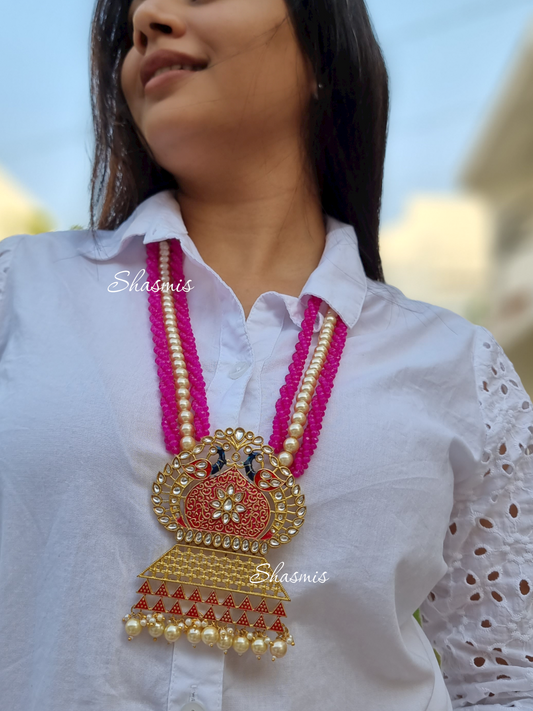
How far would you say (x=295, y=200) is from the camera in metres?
1.08

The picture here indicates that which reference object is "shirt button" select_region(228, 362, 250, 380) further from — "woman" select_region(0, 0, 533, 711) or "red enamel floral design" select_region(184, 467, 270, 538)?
"red enamel floral design" select_region(184, 467, 270, 538)

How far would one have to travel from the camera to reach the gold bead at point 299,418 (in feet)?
2.55

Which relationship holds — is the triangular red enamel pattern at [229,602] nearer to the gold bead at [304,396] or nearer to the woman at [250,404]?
the woman at [250,404]

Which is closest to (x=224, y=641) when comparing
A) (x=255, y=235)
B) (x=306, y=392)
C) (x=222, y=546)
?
(x=222, y=546)

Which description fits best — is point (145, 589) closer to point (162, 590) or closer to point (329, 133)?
point (162, 590)

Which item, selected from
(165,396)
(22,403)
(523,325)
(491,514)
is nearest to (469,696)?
(491,514)

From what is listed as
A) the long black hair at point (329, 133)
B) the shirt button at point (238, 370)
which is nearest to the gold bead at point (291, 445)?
the shirt button at point (238, 370)

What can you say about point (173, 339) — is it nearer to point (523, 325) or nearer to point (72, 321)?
point (72, 321)

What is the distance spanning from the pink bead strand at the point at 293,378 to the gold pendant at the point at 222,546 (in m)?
0.04

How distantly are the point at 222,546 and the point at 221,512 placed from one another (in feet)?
0.13

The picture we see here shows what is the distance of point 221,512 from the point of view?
28.4 inches

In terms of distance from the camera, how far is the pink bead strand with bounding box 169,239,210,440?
0.77 meters

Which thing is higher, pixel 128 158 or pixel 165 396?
pixel 128 158

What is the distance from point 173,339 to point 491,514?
0.53m
